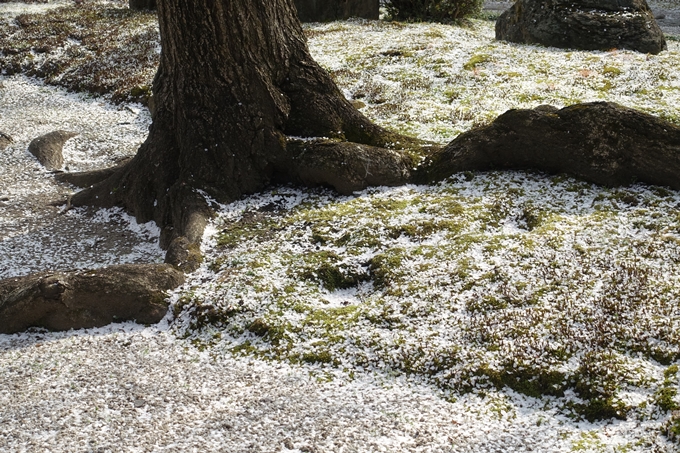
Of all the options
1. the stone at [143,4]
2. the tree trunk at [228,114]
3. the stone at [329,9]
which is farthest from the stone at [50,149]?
the stone at [143,4]

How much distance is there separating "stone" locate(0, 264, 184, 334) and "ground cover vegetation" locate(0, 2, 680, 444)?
14.4 inches

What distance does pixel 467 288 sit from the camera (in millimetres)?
6465

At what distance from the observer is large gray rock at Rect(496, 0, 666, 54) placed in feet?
57.0

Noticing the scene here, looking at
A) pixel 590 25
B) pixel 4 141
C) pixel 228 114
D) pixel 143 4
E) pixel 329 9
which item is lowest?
pixel 4 141

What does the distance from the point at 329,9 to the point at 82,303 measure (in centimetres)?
1968

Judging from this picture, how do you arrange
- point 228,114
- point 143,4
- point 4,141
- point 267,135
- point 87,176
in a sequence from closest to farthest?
point 228,114
point 267,135
point 87,176
point 4,141
point 143,4

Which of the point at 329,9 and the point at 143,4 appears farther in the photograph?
the point at 143,4

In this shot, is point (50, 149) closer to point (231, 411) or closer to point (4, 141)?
point (4, 141)

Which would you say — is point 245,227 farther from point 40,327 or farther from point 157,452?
point 157,452

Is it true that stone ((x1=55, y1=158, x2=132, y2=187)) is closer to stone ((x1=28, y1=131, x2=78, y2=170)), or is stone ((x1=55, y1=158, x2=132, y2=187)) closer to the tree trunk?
stone ((x1=28, y1=131, x2=78, y2=170))

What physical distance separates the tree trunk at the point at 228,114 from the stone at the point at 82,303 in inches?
57.7

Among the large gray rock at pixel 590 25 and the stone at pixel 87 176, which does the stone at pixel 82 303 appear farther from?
the large gray rock at pixel 590 25

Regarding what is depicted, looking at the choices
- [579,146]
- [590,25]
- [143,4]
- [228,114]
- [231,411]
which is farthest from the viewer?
[143,4]

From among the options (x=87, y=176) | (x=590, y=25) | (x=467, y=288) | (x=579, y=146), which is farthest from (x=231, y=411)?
(x=590, y=25)
